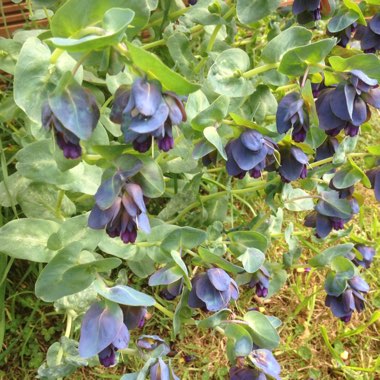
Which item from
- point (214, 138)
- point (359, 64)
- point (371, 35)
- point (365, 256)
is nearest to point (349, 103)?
point (359, 64)

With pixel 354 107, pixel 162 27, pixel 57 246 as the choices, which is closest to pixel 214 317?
pixel 57 246

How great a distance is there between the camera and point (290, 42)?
0.99 m

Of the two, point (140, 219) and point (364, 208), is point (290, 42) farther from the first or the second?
point (364, 208)

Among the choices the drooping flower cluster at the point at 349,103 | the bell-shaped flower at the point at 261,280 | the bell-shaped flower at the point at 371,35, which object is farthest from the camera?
the bell-shaped flower at the point at 261,280

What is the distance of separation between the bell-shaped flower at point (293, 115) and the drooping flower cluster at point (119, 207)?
251mm

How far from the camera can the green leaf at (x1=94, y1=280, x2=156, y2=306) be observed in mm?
855

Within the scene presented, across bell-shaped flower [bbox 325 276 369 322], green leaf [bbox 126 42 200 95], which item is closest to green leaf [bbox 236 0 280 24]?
green leaf [bbox 126 42 200 95]

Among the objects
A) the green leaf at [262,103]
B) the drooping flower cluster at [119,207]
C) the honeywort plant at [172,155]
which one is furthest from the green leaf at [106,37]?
the green leaf at [262,103]

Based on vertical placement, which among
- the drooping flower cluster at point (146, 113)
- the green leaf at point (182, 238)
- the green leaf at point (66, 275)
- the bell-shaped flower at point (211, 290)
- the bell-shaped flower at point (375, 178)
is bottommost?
the bell-shaped flower at point (211, 290)

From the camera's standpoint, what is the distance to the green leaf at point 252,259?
1.09 metres

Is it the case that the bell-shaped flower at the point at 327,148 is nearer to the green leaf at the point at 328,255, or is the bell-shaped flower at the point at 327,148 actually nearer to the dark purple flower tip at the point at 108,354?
the green leaf at the point at 328,255

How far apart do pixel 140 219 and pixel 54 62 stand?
0.25 meters

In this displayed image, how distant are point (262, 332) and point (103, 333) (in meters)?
0.31

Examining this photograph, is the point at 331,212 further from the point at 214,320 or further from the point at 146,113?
the point at 146,113
